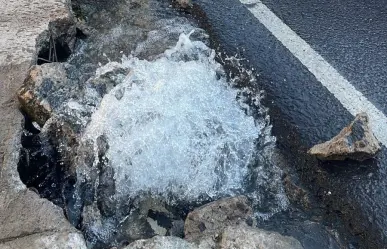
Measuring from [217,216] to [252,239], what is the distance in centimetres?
29

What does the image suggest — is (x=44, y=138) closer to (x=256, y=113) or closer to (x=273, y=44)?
(x=256, y=113)

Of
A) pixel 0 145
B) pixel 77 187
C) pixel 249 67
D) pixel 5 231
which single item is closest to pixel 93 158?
pixel 77 187

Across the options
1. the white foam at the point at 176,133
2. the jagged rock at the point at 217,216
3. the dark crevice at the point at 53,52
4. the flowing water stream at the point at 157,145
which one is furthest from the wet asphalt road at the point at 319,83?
the dark crevice at the point at 53,52

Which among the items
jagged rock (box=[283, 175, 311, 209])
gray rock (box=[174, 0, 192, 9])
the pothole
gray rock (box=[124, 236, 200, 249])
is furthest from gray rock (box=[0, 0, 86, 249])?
jagged rock (box=[283, 175, 311, 209])

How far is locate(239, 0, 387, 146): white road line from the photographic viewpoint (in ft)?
10.2

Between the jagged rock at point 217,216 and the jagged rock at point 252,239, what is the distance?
4.3 inches

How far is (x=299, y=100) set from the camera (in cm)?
322

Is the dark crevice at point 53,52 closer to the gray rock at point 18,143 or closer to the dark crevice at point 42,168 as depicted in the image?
the gray rock at point 18,143

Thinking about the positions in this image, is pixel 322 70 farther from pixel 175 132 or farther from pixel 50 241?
pixel 50 241

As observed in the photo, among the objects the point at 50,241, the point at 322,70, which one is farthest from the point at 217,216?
the point at 322,70

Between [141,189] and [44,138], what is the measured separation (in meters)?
0.58

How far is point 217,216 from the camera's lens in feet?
8.25

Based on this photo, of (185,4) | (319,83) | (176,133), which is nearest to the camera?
(176,133)

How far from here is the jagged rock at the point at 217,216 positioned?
2451mm
